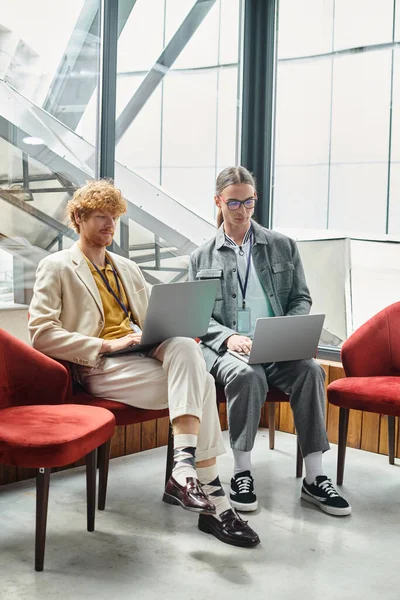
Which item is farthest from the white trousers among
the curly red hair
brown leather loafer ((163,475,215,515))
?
the curly red hair

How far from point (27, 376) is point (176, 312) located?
2.03 feet

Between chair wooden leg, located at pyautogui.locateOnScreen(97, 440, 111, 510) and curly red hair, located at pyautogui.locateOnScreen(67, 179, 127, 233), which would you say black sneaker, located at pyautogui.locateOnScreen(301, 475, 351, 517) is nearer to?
chair wooden leg, located at pyautogui.locateOnScreen(97, 440, 111, 510)

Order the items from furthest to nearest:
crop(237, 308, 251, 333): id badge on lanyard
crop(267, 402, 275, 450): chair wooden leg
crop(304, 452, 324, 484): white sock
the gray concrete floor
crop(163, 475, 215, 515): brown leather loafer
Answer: crop(267, 402, 275, 450): chair wooden leg < crop(237, 308, 251, 333): id badge on lanyard < crop(304, 452, 324, 484): white sock < crop(163, 475, 215, 515): brown leather loafer < the gray concrete floor

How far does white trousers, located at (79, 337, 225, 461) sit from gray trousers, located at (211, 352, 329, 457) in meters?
0.20

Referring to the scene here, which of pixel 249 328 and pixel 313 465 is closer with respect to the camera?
pixel 313 465

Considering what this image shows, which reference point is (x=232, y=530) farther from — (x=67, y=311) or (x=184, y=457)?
(x=67, y=311)

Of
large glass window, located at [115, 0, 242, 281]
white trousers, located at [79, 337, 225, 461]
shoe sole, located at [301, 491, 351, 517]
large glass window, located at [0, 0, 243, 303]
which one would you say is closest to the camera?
white trousers, located at [79, 337, 225, 461]

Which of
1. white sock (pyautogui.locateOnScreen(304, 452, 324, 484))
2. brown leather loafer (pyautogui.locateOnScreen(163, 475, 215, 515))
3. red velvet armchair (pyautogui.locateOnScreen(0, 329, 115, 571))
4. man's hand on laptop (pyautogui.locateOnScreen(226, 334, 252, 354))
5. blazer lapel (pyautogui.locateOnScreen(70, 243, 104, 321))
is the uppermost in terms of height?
blazer lapel (pyautogui.locateOnScreen(70, 243, 104, 321))

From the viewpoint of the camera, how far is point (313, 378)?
3.09 meters

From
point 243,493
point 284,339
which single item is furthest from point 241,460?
point 284,339

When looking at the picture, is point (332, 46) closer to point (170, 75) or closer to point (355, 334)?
point (170, 75)

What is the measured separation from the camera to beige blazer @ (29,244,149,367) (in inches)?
112

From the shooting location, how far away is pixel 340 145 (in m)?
4.26

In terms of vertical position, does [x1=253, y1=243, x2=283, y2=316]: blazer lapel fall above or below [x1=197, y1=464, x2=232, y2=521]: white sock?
above
